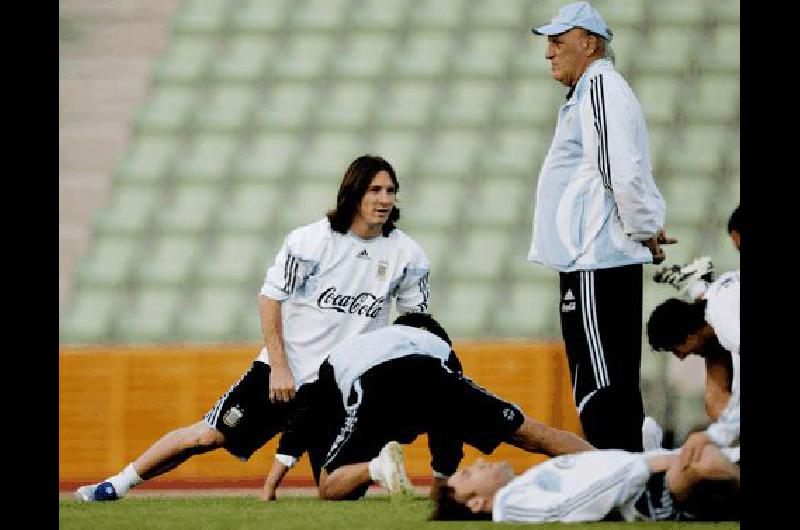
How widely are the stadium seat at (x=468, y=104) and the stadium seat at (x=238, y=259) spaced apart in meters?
1.68

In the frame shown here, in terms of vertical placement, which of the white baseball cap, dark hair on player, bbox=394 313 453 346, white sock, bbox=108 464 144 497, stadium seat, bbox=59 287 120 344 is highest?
the white baseball cap

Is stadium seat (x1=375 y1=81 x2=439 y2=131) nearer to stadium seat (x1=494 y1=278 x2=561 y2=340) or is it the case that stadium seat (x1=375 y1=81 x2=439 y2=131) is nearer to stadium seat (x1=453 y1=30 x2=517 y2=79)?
stadium seat (x1=453 y1=30 x2=517 y2=79)

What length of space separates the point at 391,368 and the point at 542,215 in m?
0.70

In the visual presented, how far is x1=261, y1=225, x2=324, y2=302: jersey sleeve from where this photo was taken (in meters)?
6.10

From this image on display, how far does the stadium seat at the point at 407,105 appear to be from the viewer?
12250 millimetres

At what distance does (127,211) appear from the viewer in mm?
11906

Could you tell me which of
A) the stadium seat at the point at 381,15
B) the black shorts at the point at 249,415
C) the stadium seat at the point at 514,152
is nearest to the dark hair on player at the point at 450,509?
the black shorts at the point at 249,415

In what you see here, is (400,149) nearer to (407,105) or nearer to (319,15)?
(407,105)

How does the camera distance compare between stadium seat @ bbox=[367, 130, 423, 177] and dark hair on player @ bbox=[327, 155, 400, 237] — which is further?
stadium seat @ bbox=[367, 130, 423, 177]

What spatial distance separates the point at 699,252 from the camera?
10672 mm

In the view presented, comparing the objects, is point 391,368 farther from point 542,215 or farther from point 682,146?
point 682,146

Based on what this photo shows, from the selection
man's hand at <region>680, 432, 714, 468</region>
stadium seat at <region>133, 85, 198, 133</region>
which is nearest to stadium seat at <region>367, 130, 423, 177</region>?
stadium seat at <region>133, 85, 198, 133</region>

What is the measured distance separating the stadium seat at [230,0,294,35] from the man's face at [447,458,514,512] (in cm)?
900

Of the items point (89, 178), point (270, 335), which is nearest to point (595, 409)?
point (270, 335)
